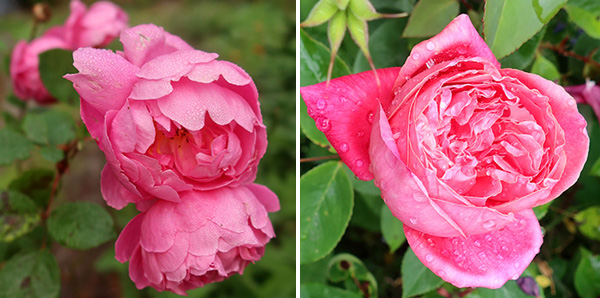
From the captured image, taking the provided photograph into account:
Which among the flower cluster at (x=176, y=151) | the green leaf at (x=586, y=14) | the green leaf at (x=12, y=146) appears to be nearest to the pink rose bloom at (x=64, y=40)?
the green leaf at (x=12, y=146)

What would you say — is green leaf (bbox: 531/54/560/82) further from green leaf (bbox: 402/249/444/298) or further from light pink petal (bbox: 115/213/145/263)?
light pink petal (bbox: 115/213/145/263)

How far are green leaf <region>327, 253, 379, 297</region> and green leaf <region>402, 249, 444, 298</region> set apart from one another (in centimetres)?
4

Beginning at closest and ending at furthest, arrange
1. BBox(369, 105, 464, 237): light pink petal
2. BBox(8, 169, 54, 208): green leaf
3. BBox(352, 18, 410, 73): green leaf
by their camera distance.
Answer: BBox(369, 105, 464, 237): light pink petal < BBox(352, 18, 410, 73): green leaf < BBox(8, 169, 54, 208): green leaf

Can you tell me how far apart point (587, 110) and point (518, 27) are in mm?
123

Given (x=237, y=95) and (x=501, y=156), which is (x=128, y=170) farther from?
(x=501, y=156)

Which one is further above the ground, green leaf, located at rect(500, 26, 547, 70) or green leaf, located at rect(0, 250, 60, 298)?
green leaf, located at rect(500, 26, 547, 70)

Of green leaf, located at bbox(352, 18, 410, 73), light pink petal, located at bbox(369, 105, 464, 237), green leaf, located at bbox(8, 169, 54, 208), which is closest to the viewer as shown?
light pink petal, located at bbox(369, 105, 464, 237)

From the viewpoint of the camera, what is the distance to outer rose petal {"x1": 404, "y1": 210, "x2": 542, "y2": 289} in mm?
280

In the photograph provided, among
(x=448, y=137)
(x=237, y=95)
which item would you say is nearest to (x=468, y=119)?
(x=448, y=137)

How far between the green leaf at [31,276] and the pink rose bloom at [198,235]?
0.47ft

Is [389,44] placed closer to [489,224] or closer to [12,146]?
[489,224]

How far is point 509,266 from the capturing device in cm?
29

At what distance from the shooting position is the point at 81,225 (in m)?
0.39

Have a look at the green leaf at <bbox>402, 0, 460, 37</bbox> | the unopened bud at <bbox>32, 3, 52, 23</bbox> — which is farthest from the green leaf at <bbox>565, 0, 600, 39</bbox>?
the unopened bud at <bbox>32, 3, 52, 23</bbox>
